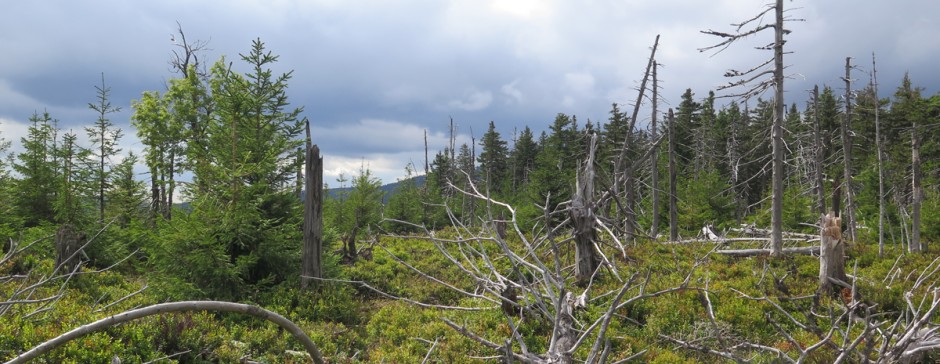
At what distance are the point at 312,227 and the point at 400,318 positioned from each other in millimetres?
2882

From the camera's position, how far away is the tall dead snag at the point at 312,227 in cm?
995

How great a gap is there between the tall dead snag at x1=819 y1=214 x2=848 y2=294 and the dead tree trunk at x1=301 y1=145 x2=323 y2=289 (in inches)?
425

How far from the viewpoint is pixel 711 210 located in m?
26.2

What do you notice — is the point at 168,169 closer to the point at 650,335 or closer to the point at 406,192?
the point at 406,192

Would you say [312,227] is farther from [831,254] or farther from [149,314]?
[831,254]

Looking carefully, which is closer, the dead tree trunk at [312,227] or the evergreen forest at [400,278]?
the evergreen forest at [400,278]

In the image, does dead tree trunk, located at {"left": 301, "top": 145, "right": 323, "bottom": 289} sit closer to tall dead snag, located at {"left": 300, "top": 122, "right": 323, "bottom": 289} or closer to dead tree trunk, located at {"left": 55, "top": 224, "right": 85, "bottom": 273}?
tall dead snag, located at {"left": 300, "top": 122, "right": 323, "bottom": 289}

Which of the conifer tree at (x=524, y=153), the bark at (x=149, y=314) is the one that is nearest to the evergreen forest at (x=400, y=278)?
the bark at (x=149, y=314)

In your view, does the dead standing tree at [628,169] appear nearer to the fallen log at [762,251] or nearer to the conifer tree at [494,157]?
the fallen log at [762,251]

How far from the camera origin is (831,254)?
9.84 meters

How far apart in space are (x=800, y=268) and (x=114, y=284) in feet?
56.7

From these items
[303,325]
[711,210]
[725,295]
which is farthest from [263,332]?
[711,210]

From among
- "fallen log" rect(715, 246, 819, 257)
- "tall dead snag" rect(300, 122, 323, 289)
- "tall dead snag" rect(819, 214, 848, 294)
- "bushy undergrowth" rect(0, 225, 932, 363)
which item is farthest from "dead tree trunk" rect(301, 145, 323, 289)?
"fallen log" rect(715, 246, 819, 257)

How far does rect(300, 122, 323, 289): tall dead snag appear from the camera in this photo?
9953 millimetres
